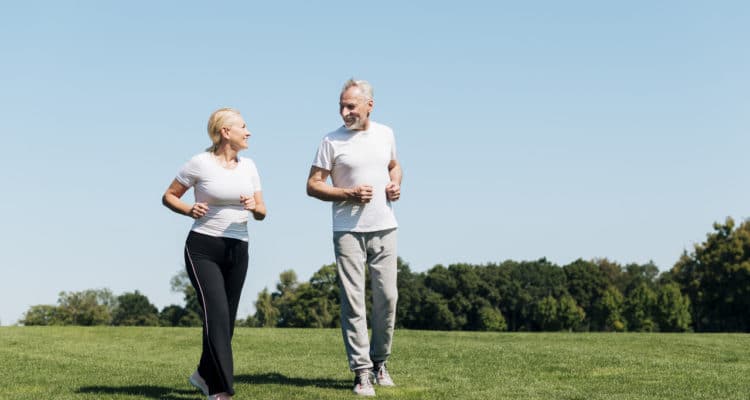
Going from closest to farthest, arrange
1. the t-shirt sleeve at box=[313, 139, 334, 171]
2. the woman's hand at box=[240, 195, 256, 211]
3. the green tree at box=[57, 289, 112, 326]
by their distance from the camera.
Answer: the woman's hand at box=[240, 195, 256, 211]
the t-shirt sleeve at box=[313, 139, 334, 171]
the green tree at box=[57, 289, 112, 326]

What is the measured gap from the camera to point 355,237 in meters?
8.12

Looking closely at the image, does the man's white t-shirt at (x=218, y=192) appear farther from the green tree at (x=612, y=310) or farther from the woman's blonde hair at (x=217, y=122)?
the green tree at (x=612, y=310)

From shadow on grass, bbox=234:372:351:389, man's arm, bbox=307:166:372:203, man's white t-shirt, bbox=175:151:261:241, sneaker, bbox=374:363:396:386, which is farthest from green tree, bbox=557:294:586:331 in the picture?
man's white t-shirt, bbox=175:151:261:241

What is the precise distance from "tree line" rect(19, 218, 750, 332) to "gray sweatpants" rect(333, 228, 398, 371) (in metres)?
62.9

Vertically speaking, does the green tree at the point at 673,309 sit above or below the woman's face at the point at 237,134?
below

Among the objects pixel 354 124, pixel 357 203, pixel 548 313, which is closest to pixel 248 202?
pixel 357 203

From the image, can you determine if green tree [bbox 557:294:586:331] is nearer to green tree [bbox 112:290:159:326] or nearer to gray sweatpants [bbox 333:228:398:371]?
green tree [bbox 112:290:159:326]

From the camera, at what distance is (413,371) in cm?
1090

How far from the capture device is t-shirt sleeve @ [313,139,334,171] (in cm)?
812

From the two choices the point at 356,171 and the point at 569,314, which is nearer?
the point at 356,171

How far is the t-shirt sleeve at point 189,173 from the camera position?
24.3ft

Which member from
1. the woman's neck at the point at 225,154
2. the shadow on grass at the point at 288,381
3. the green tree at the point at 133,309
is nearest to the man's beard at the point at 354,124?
the woman's neck at the point at 225,154

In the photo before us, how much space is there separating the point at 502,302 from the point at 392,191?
8596cm

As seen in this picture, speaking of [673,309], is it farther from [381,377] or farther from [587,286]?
[381,377]
